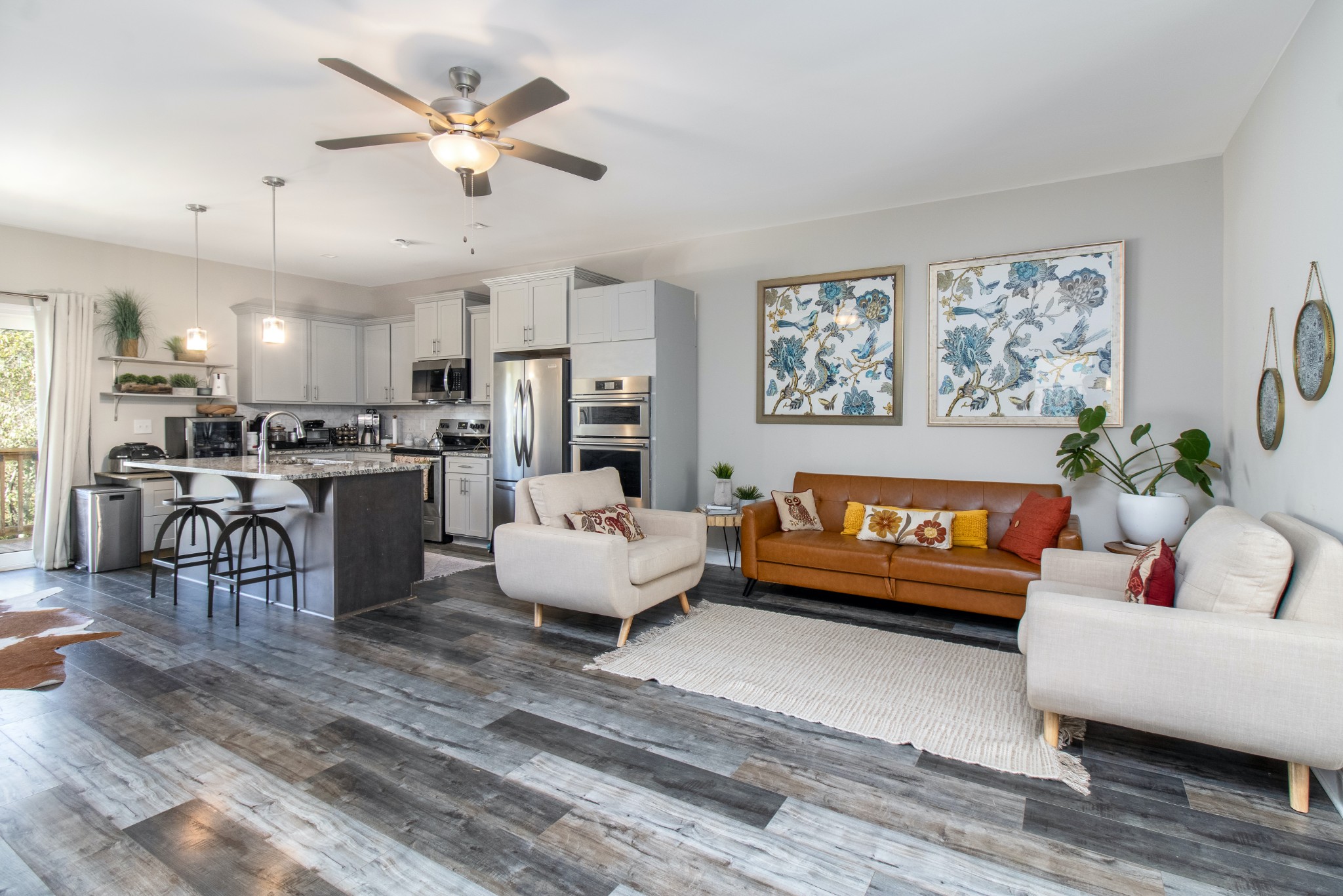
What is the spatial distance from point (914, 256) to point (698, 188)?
1.59 metres

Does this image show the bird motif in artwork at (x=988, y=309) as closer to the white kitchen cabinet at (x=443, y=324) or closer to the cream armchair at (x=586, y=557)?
the cream armchair at (x=586, y=557)

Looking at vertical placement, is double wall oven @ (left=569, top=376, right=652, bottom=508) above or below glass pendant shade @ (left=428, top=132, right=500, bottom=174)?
below

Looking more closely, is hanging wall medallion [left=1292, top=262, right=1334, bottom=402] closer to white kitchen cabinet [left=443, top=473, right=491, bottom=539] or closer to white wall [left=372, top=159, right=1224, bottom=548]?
white wall [left=372, top=159, right=1224, bottom=548]

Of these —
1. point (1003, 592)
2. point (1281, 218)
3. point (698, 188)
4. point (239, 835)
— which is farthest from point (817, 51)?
point (239, 835)

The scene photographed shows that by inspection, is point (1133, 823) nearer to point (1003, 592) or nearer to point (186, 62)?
point (1003, 592)

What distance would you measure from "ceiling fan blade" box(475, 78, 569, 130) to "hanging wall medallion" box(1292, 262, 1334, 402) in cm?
279

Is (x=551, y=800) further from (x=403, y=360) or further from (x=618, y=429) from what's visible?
(x=403, y=360)

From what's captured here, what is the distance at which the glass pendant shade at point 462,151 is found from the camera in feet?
8.82

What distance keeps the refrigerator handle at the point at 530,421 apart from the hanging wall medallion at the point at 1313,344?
190 inches

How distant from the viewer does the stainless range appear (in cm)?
643

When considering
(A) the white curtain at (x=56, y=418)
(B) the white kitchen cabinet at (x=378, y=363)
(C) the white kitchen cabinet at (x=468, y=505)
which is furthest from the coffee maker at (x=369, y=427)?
(A) the white curtain at (x=56, y=418)

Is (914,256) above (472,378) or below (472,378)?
above

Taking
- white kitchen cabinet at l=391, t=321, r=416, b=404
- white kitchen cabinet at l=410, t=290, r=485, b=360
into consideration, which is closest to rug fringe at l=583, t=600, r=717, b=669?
white kitchen cabinet at l=410, t=290, r=485, b=360

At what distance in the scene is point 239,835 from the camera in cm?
188
